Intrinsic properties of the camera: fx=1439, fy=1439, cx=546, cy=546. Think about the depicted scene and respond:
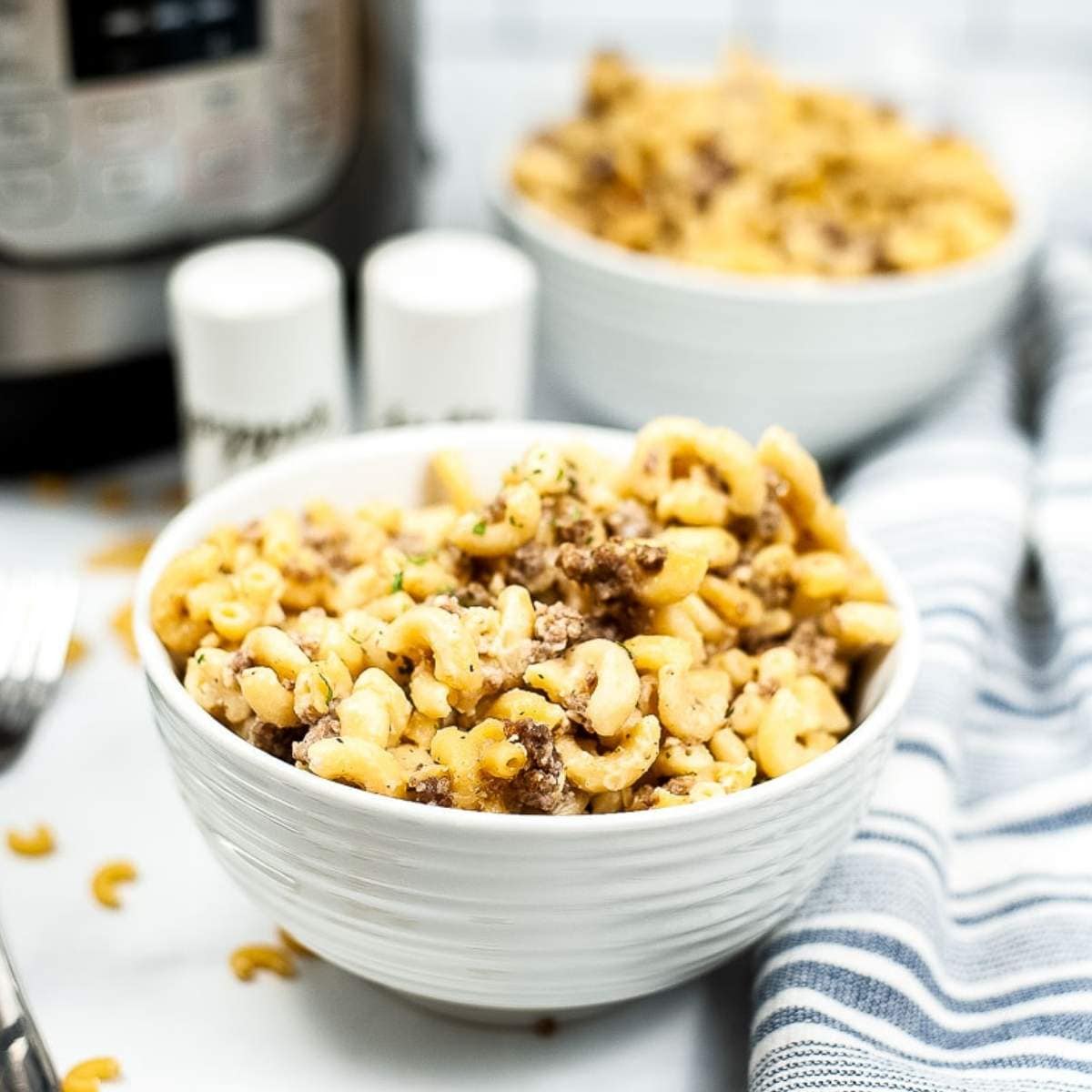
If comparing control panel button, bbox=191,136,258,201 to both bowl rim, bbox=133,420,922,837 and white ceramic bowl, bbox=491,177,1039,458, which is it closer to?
white ceramic bowl, bbox=491,177,1039,458

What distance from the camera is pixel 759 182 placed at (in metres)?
0.83

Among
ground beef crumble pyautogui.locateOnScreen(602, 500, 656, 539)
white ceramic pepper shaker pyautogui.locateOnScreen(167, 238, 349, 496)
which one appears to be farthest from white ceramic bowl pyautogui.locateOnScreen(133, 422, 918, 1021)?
white ceramic pepper shaker pyautogui.locateOnScreen(167, 238, 349, 496)

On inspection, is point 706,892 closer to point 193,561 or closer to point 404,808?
point 404,808

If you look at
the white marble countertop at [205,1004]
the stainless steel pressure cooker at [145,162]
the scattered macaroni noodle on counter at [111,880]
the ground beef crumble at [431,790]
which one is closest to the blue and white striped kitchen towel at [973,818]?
the white marble countertop at [205,1004]

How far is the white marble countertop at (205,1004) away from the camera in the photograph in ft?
1.66

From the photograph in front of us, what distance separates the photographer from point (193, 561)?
0.51m

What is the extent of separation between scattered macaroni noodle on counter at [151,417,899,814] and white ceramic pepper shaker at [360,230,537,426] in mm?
186

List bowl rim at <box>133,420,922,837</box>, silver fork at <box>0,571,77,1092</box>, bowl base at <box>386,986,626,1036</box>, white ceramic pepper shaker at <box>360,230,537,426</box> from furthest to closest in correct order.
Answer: white ceramic pepper shaker at <box>360,230,537,426</box> → silver fork at <box>0,571,77,1092</box> → bowl base at <box>386,986,626,1036</box> → bowl rim at <box>133,420,922,837</box>

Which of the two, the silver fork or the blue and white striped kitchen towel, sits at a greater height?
the blue and white striped kitchen towel

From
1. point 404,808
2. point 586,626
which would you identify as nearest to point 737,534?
point 586,626

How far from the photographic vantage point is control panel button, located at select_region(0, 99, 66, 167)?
71 centimetres

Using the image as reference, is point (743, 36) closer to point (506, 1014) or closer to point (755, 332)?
point (755, 332)

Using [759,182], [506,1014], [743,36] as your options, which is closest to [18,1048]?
[506,1014]

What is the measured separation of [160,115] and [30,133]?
68mm
